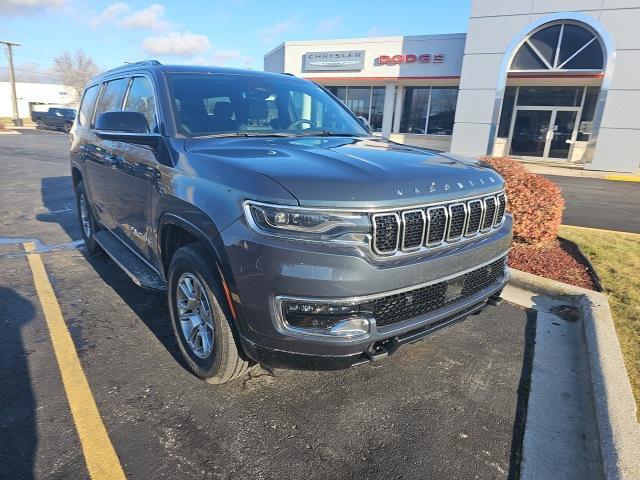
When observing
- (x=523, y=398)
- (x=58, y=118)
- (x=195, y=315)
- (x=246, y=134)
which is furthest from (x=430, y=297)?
(x=58, y=118)

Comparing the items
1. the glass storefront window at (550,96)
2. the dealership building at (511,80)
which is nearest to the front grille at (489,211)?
the dealership building at (511,80)

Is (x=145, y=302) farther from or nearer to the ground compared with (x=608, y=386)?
nearer to the ground

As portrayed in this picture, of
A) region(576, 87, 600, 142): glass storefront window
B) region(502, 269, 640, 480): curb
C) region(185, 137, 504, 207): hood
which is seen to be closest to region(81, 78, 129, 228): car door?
region(185, 137, 504, 207): hood

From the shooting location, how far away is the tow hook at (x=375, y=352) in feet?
7.84

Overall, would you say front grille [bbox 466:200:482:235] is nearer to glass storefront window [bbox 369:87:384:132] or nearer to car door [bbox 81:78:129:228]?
car door [bbox 81:78:129:228]

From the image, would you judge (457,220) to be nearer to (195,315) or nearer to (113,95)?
(195,315)

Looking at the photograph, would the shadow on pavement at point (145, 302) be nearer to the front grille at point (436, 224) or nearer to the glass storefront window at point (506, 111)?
the front grille at point (436, 224)

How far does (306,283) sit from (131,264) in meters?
2.34

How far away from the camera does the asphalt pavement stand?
8.48 metres

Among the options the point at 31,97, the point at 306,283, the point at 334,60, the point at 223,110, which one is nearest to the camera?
the point at 306,283

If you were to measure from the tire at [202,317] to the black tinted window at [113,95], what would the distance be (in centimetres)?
212

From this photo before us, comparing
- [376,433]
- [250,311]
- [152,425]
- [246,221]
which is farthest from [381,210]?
[152,425]

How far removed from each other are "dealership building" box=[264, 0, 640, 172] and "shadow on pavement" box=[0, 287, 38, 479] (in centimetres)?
2098

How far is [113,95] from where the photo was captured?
4531mm
